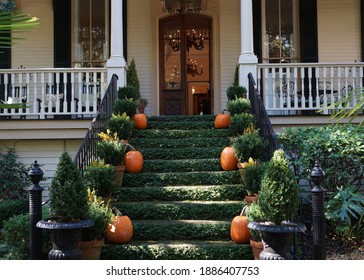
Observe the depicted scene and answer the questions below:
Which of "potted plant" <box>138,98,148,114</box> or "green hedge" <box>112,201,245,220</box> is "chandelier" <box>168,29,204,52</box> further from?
"green hedge" <box>112,201,245,220</box>

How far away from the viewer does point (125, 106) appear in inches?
301

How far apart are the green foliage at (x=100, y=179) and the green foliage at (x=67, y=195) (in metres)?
1.04

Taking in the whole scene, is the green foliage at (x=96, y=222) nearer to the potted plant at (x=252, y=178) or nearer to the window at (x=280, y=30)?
the potted plant at (x=252, y=178)

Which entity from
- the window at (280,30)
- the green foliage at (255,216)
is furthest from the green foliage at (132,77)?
the green foliage at (255,216)

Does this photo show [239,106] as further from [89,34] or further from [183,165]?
[89,34]

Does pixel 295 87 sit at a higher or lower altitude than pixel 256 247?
higher

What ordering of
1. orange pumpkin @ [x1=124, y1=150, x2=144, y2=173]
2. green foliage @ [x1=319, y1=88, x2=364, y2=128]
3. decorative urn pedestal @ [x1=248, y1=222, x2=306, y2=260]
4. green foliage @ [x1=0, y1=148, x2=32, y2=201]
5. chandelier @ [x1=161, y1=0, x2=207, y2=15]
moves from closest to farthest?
green foliage @ [x1=319, y1=88, x2=364, y2=128]
decorative urn pedestal @ [x1=248, y1=222, x2=306, y2=260]
orange pumpkin @ [x1=124, y1=150, x2=144, y2=173]
green foliage @ [x1=0, y1=148, x2=32, y2=201]
chandelier @ [x1=161, y1=0, x2=207, y2=15]

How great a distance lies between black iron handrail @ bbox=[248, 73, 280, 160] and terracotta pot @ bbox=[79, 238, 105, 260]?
238cm

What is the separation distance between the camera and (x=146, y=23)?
1038cm

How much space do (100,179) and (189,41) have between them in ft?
20.6

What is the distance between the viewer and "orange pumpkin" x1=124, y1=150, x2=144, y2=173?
6457 millimetres

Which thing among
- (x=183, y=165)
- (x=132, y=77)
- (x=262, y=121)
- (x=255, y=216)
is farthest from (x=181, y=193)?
(x=132, y=77)

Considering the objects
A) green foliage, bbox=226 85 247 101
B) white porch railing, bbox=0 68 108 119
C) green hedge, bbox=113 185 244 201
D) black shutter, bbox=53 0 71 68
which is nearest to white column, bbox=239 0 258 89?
green foliage, bbox=226 85 247 101

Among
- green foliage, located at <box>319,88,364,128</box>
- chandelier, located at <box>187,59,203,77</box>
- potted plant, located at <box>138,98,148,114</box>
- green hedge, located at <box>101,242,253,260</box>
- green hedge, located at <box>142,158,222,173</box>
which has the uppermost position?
chandelier, located at <box>187,59,203,77</box>
